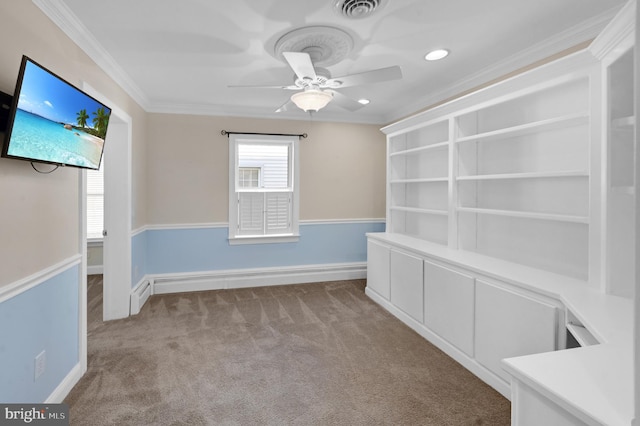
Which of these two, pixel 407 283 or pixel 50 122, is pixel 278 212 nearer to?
pixel 407 283

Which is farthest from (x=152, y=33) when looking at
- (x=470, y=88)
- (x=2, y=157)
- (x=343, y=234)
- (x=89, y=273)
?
(x=89, y=273)

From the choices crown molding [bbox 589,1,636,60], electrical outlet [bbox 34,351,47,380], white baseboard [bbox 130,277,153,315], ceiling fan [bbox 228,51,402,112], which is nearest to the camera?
crown molding [bbox 589,1,636,60]

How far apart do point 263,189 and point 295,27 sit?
2.80 m

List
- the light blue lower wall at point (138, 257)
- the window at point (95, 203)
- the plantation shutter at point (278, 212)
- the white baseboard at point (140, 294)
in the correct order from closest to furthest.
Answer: the white baseboard at point (140, 294) < the light blue lower wall at point (138, 257) < the plantation shutter at point (278, 212) < the window at point (95, 203)

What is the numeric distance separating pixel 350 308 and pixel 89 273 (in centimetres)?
440

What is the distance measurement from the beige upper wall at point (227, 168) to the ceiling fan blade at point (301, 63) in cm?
259

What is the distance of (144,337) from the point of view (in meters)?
3.21

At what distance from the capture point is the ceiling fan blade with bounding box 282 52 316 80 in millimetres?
2131

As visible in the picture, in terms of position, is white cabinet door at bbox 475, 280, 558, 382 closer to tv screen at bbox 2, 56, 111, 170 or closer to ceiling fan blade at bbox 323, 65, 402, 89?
ceiling fan blade at bbox 323, 65, 402, 89

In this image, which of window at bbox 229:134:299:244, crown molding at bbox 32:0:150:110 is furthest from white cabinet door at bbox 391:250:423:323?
crown molding at bbox 32:0:150:110

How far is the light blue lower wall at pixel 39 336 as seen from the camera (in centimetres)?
171

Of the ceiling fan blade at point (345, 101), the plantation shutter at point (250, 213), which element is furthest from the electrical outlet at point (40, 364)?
the plantation shutter at point (250, 213)

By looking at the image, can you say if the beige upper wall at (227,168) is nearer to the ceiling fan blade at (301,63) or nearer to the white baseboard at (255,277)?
the white baseboard at (255,277)

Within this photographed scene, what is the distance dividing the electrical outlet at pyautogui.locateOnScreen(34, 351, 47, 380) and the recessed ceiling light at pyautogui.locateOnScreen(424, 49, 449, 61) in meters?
3.47
